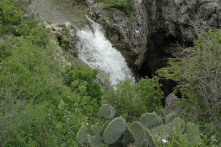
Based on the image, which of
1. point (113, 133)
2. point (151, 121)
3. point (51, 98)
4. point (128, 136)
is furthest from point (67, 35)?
point (128, 136)

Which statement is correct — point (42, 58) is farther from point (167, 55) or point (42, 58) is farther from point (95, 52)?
point (167, 55)

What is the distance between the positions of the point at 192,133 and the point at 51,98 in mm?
3341

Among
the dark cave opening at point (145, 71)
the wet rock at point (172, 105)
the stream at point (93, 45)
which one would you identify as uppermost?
the stream at point (93, 45)

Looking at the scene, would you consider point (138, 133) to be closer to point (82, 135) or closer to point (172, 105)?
point (82, 135)

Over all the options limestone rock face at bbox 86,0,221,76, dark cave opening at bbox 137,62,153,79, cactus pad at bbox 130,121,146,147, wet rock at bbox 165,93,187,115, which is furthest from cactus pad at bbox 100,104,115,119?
dark cave opening at bbox 137,62,153,79

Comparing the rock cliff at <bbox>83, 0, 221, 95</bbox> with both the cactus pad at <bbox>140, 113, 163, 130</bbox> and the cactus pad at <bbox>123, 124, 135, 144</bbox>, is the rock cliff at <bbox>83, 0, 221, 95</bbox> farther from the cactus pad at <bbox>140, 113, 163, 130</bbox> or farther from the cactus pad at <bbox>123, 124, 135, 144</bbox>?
the cactus pad at <bbox>123, 124, 135, 144</bbox>

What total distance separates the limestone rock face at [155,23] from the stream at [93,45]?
826 millimetres

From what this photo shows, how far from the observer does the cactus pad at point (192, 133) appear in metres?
2.76

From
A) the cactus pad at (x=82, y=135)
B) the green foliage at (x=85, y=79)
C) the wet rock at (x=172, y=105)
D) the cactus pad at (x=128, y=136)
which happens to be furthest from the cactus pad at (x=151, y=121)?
the wet rock at (x=172, y=105)

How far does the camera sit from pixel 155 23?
16391mm

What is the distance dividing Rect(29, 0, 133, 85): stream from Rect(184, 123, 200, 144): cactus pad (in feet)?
27.9

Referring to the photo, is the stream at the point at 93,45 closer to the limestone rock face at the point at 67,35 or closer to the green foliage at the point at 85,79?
the limestone rock face at the point at 67,35

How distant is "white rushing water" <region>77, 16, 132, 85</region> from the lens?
12.0 meters

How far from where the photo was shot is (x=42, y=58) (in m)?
4.95
